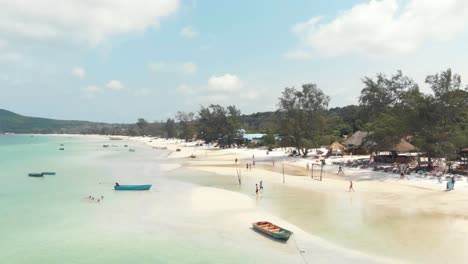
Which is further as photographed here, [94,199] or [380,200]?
[94,199]

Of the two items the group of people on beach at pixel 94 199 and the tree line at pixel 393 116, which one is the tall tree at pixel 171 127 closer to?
the tree line at pixel 393 116

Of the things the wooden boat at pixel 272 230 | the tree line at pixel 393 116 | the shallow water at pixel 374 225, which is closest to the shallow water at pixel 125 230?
the wooden boat at pixel 272 230

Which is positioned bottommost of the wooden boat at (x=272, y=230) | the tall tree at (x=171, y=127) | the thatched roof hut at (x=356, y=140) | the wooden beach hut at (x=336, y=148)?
the wooden boat at (x=272, y=230)

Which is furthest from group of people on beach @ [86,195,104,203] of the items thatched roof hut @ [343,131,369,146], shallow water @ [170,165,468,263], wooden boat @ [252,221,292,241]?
thatched roof hut @ [343,131,369,146]

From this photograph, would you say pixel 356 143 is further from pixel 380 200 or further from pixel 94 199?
pixel 94 199

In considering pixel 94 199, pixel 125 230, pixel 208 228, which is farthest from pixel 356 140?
pixel 125 230

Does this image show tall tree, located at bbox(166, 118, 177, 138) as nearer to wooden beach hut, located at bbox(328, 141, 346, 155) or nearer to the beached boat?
wooden beach hut, located at bbox(328, 141, 346, 155)

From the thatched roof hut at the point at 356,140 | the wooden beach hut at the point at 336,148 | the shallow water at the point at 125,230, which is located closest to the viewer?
the shallow water at the point at 125,230

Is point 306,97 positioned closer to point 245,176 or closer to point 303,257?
point 245,176
